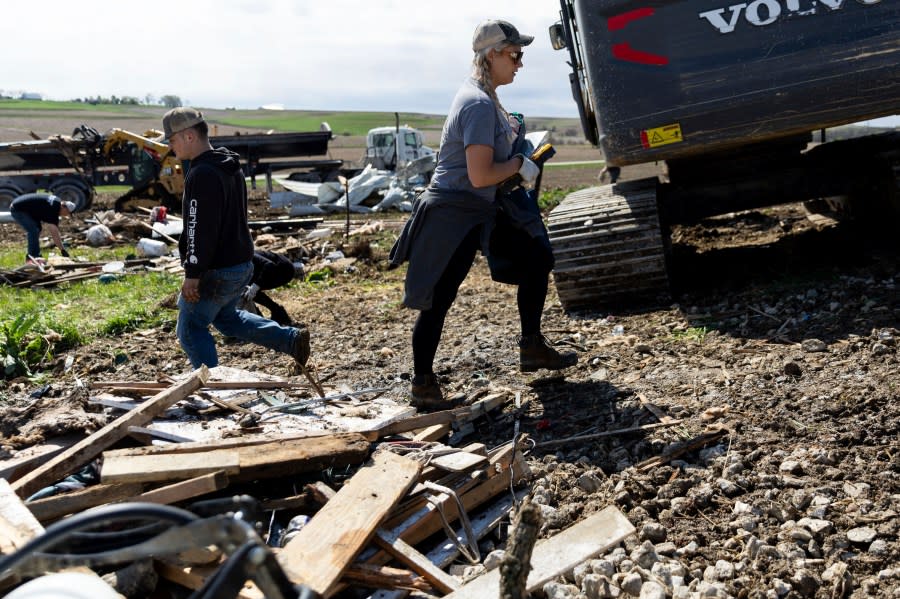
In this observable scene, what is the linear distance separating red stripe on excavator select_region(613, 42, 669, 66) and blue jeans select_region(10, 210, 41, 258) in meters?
9.60

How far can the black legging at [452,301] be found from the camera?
180 inches

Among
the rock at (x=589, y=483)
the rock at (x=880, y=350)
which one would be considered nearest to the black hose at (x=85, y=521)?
the rock at (x=589, y=483)

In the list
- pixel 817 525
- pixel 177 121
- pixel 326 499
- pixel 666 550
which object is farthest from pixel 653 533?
pixel 177 121

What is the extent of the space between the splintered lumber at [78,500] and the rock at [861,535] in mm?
2598

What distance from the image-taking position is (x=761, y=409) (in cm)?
414

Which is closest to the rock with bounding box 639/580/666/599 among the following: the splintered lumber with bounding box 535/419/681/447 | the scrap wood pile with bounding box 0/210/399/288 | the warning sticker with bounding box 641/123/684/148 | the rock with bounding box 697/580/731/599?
the rock with bounding box 697/580/731/599

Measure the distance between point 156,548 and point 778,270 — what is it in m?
6.17

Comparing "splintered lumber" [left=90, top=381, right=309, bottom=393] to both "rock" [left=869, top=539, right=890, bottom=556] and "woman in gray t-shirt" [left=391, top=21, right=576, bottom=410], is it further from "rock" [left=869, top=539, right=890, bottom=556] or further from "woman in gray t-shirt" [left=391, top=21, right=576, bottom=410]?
"rock" [left=869, top=539, right=890, bottom=556]

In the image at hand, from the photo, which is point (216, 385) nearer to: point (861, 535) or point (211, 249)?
point (211, 249)

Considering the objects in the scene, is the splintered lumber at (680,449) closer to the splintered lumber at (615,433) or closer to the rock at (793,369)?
the splintered lumber at (615,433)

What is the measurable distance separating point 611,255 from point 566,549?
11.8ft

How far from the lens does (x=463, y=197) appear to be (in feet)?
14.6

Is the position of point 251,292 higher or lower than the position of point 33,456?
higher

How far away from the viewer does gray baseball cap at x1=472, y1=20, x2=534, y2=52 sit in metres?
4.28
